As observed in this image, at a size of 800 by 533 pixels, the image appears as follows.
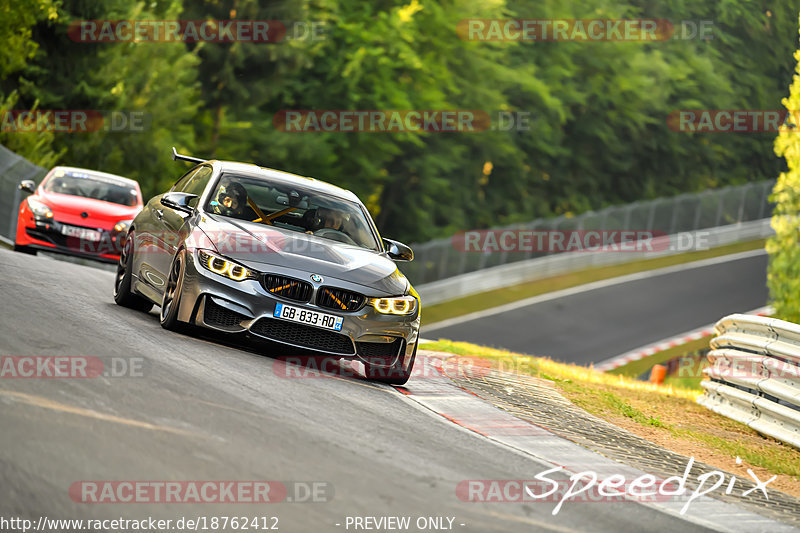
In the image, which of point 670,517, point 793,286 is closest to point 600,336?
point 793,286

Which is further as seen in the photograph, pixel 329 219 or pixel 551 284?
pixel 551 284

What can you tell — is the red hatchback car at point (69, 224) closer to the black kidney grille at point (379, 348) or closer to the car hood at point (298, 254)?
the car hood at point (298, 254)

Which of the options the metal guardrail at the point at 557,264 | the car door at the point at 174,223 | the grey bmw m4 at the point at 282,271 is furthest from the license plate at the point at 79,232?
the metal guardrail at the point at 557,264

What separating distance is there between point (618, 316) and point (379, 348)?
28925 mm

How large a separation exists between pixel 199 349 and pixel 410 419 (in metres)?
2.15

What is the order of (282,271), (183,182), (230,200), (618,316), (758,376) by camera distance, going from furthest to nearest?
1. (618,316)
2. (183,182)
3. (758,376)
4. (230,200)
5. (282,271)

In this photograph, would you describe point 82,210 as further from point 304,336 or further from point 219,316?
point 304,336

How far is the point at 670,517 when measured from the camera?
6613mm

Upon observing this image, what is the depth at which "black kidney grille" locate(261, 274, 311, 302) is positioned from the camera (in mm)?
9414

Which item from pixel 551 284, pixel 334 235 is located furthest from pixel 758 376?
pixel 551 284

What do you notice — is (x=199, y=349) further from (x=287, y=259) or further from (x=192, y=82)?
(x=192, y=82)

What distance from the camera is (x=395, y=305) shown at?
32.3 ft

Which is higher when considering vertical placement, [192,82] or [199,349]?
[192,82]

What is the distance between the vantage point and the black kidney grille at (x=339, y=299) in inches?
375
